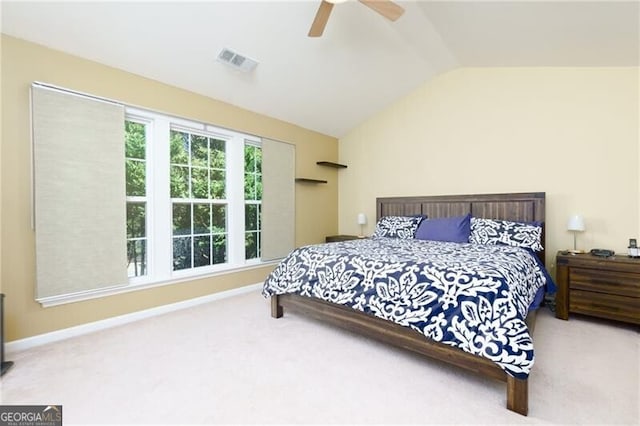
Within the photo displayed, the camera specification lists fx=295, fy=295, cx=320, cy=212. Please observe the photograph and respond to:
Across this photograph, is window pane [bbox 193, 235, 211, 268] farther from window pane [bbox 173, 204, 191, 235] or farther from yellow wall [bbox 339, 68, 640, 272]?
yellow wall [bbox 339, 68, 640, 272]

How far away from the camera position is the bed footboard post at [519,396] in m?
1.61

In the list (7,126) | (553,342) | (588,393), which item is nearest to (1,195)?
(7,126)

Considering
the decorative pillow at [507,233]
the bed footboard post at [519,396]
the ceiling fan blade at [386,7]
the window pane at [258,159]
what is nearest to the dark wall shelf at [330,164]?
the window pane at [258,159]

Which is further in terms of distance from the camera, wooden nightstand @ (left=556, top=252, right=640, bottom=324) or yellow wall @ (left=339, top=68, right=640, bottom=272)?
yellow wall @ (left=339, top=68, right=640, bottom=272)

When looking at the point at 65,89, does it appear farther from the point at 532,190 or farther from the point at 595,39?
the point at 532,190

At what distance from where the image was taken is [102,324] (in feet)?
9.07

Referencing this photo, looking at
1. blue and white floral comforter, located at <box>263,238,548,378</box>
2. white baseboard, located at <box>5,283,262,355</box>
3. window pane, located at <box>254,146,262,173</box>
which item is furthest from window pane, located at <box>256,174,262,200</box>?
blue and white floral comforter, located at <box>263,238,548,378</box>

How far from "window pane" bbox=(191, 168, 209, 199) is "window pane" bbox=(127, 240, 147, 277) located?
80 cm

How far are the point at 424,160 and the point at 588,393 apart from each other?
3.25m

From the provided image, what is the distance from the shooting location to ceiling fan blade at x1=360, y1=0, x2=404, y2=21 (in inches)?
87.1

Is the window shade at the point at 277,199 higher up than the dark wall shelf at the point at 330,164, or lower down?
lower down

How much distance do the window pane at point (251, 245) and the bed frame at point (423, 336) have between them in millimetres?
1299

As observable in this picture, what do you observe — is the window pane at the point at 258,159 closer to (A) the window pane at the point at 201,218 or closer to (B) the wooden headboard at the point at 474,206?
(A) the window pane at the point at 201,218

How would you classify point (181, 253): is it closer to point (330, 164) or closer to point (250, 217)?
point (250, 217)
